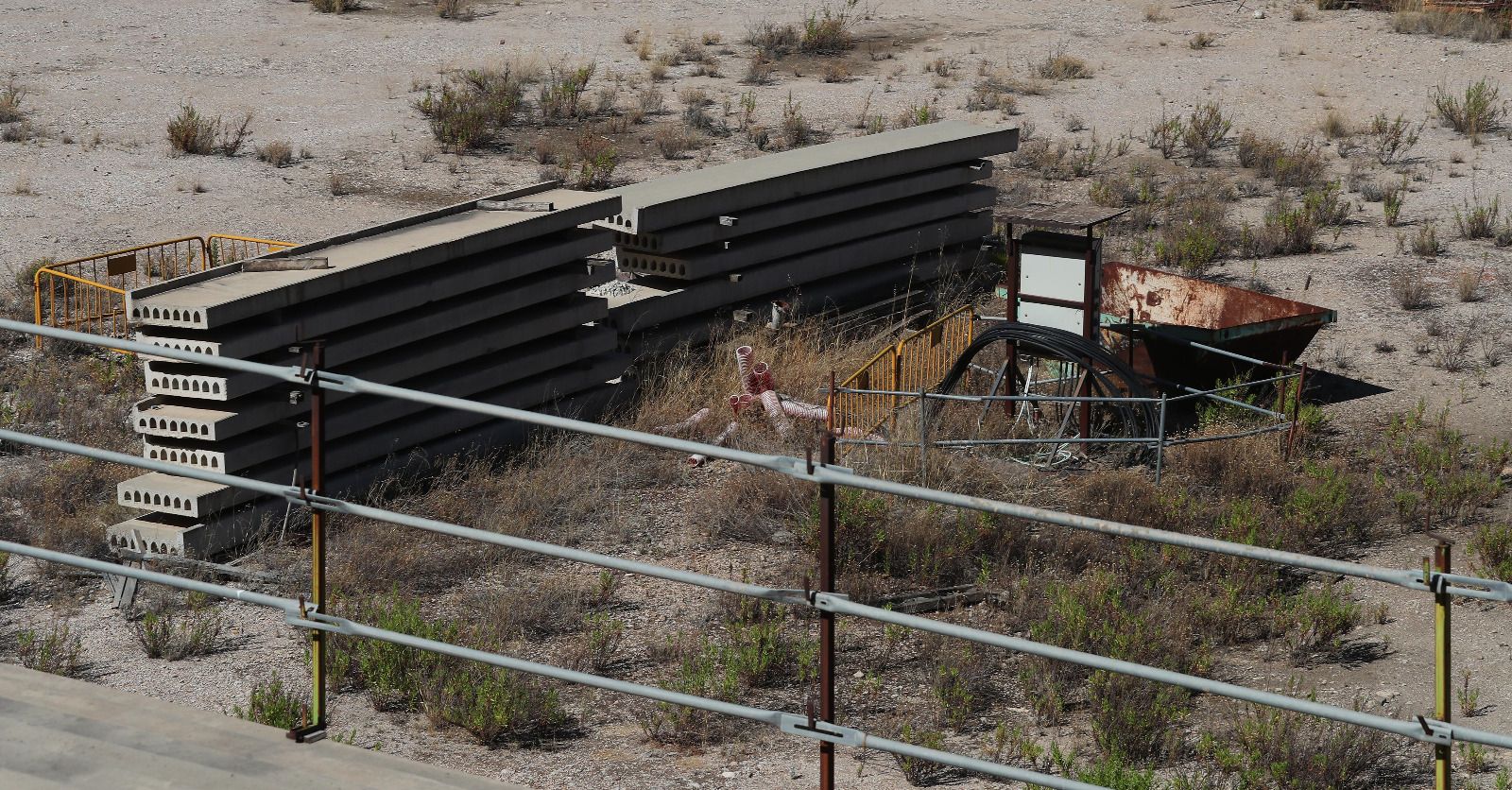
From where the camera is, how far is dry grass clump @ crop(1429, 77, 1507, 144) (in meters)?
Result: 19.6

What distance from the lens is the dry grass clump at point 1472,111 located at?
1962 cm

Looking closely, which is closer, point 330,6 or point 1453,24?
point 1453,24

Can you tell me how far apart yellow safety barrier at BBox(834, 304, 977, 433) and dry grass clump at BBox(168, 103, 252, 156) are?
1018 cm

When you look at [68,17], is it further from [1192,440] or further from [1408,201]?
[1192,440]

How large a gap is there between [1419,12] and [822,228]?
1674 cm

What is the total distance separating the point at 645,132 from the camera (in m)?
20.3

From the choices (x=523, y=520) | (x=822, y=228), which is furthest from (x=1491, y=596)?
(x=822, y=228)

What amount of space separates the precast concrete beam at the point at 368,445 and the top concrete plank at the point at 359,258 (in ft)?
2.81

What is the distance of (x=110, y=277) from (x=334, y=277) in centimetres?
568

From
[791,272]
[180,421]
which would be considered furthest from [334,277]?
[791,272]

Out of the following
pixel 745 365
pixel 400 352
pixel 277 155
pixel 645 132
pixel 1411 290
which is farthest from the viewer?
pixel 645 132

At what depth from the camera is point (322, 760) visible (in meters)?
5.05

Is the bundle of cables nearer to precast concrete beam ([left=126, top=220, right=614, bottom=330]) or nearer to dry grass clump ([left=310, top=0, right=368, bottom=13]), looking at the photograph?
precast concrete beam ([left=126, top=220, right=614, bottom=330])

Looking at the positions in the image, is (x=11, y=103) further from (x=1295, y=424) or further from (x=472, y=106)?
(x=1295, y=424)
